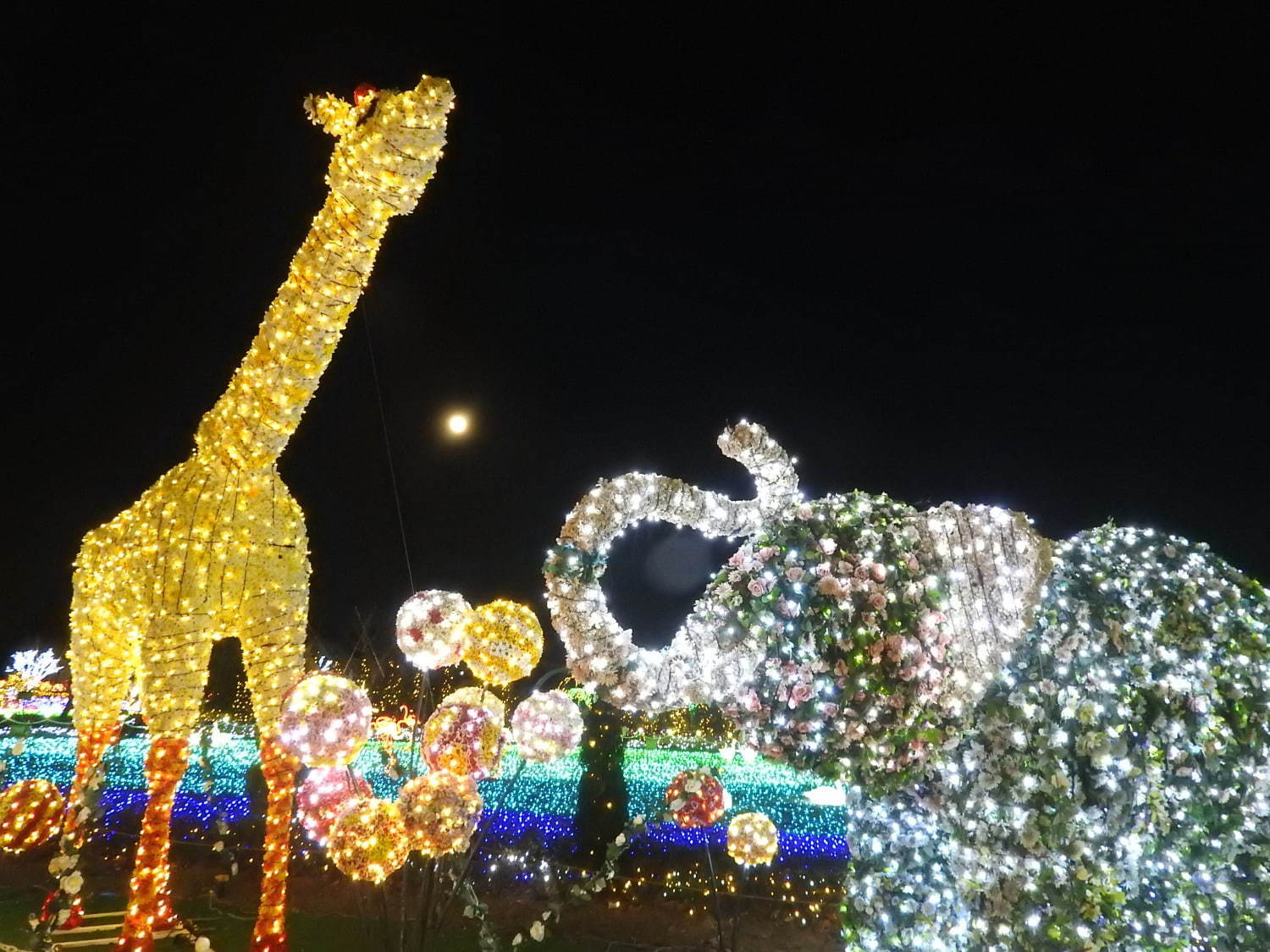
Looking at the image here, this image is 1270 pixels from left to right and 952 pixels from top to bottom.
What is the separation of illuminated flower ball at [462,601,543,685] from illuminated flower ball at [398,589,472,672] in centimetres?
6

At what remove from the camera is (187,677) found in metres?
4.59

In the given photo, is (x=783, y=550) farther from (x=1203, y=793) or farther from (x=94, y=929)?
(x=94, y=929)

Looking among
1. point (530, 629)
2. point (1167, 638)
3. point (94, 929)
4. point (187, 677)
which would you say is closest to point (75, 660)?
point (187, 677)

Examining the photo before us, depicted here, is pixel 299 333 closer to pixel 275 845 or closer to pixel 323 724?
pixel 323 724

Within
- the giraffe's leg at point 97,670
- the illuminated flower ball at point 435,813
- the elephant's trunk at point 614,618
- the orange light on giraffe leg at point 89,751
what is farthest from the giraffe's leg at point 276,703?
the elephant's trunk at point 614,618

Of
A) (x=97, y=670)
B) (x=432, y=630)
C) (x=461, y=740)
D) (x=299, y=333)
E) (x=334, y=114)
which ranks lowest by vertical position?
(x=461, y=740)

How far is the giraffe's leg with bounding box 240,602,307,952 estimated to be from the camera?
461cm

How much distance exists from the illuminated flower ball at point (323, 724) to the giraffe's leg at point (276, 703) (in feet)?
3.58

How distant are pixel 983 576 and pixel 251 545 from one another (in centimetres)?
404

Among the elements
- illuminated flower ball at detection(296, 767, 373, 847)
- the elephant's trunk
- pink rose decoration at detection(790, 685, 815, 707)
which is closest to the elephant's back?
pink rose decoration at detection(790, 685, 815, 707)

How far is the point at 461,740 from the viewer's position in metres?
3.89

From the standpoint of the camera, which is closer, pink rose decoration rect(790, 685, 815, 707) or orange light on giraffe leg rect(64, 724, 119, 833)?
pink rose decoration rect(790, 685, 815, 707)

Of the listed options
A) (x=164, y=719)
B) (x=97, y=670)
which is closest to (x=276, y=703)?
(x=164, y=719)

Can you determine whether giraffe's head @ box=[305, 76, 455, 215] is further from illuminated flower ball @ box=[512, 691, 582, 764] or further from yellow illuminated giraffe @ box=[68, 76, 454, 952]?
illuminated flower ball @ box=[512, 691, 582, 764]
